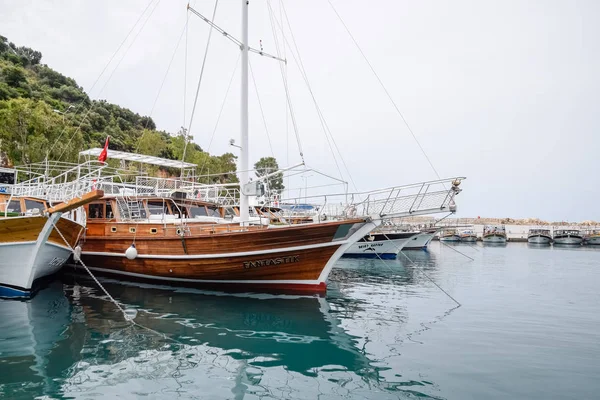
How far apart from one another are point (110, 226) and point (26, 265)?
351 centimetres

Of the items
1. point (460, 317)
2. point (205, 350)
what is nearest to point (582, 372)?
point (460, 317)

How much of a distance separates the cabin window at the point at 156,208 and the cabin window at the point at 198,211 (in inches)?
41.4

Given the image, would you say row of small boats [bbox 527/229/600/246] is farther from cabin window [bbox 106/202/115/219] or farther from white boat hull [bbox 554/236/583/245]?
cabin window [bbox 106/202/115/219]

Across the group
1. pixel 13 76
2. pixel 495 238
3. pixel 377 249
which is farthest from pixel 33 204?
pixel 495 238

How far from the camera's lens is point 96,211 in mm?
14609

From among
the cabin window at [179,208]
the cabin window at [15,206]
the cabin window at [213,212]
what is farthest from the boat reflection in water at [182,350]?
the cabin window at [213,212]

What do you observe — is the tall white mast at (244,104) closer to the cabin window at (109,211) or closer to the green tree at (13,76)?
the cabin window at (109,211)

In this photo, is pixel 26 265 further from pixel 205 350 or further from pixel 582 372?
pixel 582 372

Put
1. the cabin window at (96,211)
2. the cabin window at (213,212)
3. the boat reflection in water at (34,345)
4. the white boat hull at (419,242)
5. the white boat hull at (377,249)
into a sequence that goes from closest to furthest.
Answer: the boat reflection in water at (34,345) < the cabin window at (96,211) < the cabin window at (213,212) < the white boat hull at (377,249) < the white boat hull at (419,242)

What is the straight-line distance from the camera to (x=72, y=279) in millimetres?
14828

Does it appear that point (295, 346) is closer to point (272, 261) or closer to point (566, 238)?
point (272, 261)

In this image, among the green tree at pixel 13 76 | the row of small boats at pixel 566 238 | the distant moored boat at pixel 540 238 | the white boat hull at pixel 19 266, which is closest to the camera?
the white boat hull at pixel 19 266

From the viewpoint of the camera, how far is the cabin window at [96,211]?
1452 cm

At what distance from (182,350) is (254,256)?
15.2 feet
